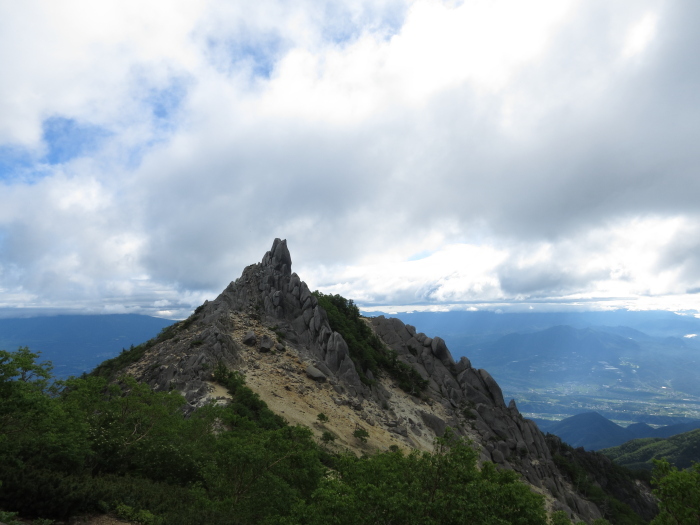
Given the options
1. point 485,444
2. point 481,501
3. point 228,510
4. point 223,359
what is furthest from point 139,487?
point 485,444

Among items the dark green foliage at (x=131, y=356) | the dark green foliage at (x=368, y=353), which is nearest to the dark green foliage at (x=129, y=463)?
the dark green foliage at (x=131, y=356)

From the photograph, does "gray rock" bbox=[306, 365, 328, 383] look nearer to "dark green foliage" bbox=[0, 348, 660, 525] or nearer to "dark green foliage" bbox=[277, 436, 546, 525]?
"dark green foliage" bbox=[0, 348, 660, 525]

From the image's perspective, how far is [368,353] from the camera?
71.6m

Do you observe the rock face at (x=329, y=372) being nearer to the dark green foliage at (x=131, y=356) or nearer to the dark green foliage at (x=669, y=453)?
the dark green foliage at (x=131, y=356)

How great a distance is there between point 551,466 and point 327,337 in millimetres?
48992

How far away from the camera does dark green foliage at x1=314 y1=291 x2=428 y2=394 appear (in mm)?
69375

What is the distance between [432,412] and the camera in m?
66.1

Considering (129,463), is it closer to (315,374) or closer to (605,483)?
(315,374)

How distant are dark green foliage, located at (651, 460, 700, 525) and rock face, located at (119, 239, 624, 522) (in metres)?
36.9

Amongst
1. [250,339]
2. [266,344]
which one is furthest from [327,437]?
[250,339]

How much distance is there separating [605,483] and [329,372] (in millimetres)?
73705

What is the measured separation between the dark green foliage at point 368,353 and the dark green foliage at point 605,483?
3578cm

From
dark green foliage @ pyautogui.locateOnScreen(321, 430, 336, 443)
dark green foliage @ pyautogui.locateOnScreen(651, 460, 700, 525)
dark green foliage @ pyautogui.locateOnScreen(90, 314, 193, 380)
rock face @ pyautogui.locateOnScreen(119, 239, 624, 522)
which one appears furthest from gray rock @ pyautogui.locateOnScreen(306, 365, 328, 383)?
dark green foliage @ pyautogui.locateOnScreen(651, 460, 700, 525)

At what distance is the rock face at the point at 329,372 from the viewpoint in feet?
171
